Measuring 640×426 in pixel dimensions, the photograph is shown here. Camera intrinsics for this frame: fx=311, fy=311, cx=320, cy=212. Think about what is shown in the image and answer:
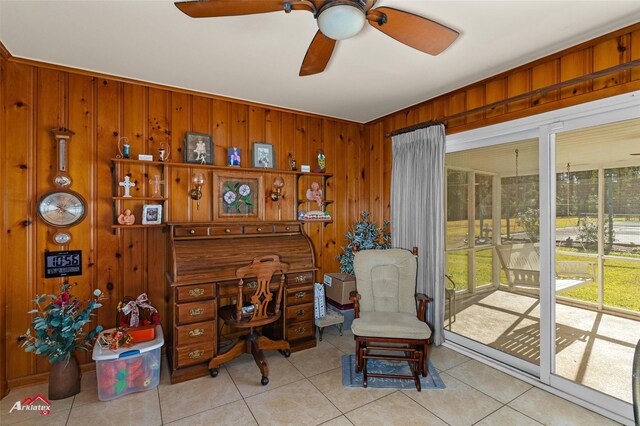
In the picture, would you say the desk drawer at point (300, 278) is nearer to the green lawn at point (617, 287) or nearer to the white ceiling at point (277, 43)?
the white ceiling at point (277, 43)

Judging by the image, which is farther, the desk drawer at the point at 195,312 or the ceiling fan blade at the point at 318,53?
the desk drawer at the point at 195,312

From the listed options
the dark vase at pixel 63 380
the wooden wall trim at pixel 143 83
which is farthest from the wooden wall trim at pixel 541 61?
the dark vase at pixel 63 380

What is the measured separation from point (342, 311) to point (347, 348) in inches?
18.5

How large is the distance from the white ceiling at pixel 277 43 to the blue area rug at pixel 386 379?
2.57m

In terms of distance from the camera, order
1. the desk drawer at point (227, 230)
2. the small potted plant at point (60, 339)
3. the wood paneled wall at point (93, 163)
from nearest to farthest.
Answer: the small potted plant at point (60, 339)
the wood paneled wall at point (93, 163)
the desk drawer at point (227, 230)

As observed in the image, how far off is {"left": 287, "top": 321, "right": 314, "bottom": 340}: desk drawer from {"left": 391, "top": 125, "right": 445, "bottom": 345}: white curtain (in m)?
1.22

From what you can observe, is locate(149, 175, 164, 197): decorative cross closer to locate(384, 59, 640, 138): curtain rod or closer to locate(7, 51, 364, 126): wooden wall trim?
locate(7, 51, 364, 126): wooden wall trim

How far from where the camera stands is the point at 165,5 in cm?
179

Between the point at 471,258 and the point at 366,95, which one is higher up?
the point at 366,95

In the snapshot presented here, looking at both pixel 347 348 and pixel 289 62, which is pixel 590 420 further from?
pixel 289 62

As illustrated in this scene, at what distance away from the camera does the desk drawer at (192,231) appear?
283 cm

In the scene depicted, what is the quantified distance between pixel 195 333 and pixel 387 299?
5.82 feet

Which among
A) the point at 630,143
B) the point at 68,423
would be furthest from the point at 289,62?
the point at 68,423

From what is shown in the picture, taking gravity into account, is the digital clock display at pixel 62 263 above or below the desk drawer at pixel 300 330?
above
